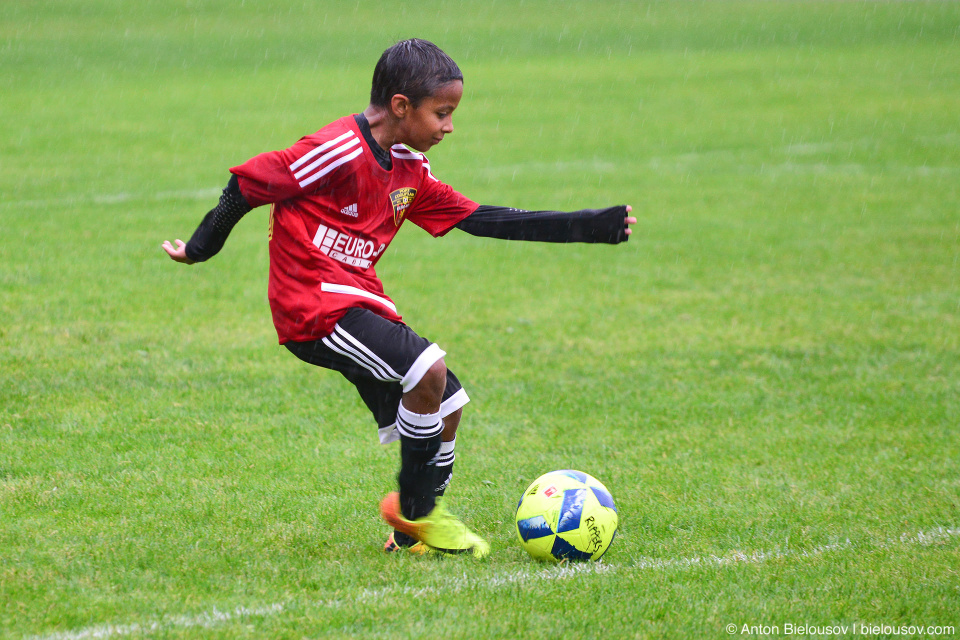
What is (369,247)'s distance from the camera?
12.7ft

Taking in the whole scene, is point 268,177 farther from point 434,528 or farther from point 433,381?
point 434,528

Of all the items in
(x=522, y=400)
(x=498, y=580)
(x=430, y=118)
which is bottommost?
(x=522, y=400)

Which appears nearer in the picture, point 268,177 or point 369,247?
point 268,177

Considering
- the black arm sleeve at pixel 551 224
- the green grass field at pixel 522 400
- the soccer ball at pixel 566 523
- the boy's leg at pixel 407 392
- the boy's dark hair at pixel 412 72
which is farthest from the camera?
the black arm sleeve at pixel 551 224

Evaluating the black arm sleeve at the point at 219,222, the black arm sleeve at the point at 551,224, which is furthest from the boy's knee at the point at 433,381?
the black arm sleeve at the point at 219,222

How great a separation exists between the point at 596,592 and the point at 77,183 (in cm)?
1141

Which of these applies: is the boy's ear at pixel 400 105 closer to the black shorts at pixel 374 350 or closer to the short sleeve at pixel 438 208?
the short sleeve at pixel 438 208

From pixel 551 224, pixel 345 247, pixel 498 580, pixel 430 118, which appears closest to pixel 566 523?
pixel 498 580

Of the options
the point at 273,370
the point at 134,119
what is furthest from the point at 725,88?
the point at 273,370

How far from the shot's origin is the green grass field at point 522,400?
3.52 m

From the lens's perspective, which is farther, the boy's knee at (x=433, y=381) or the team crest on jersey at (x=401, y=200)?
the team crest on jersey at (x=401, y=200)

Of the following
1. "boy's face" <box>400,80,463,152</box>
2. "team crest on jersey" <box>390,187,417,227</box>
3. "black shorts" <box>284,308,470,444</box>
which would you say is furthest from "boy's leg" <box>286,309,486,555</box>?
"boy's face" <box>400,80,463,152</box>

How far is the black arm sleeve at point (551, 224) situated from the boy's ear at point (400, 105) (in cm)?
62

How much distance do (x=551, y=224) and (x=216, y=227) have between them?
1312mm
